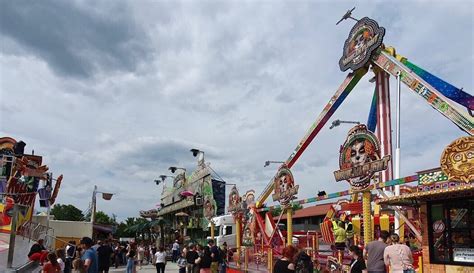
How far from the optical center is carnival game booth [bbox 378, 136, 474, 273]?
31.4 feet

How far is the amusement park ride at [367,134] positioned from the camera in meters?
14.0

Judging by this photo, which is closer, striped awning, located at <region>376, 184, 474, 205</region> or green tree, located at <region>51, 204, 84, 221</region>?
striped awning, located at <region>376, 184, 474, 205</region>

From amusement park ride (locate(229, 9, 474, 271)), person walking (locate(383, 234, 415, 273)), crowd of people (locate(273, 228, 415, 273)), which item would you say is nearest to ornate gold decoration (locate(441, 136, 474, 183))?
crowd of people (locate(273, 228, 415, 273))

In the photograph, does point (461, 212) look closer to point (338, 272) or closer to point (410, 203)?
point (410, 203)

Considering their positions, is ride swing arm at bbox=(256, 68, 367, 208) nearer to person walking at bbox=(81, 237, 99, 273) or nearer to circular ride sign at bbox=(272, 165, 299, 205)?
circular ride sign at bbox=(272, 165, 299, 205)

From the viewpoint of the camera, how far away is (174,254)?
32000 mm

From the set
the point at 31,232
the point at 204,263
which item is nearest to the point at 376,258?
the point at 204,263

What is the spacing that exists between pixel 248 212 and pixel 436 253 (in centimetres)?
1969

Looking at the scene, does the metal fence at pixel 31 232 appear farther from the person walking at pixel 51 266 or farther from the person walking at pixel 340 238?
the person walking at pixel 51 266

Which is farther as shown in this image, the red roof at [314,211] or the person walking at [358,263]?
the red roof at [314,211]

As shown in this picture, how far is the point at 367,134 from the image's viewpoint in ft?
46.3

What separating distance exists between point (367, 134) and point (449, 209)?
4.23 m

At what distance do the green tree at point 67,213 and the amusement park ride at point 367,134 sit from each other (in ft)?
224

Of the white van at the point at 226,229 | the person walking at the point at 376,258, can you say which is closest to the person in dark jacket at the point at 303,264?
the person walking at the point at 376,258
